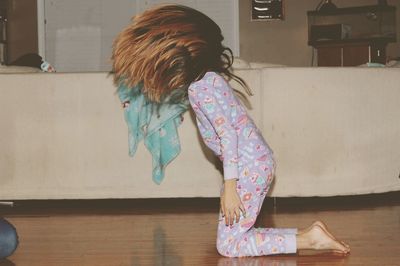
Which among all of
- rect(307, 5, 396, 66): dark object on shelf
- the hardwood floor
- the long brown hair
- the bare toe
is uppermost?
rect(307, 5, 396, 66): dark object on shelf

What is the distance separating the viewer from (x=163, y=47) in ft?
5.96

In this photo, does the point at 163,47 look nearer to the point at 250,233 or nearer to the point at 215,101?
the point at 215,101

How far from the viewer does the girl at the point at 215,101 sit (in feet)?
5.99

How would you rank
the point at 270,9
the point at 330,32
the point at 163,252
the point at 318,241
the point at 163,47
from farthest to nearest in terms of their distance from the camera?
the point at 270,9 → the point at 330,32 → the point at 163,252 → the point at 318,241 → the point at 163,47

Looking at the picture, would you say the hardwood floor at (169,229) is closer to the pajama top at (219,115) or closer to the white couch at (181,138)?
the white couch at (181,138)

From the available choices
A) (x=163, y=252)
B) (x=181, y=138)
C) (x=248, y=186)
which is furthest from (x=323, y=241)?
(x=181, y=138)

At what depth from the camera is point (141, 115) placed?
313cm

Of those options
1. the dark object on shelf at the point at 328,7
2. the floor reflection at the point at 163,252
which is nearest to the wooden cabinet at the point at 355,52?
the dark object on shelf at the point at 328,7

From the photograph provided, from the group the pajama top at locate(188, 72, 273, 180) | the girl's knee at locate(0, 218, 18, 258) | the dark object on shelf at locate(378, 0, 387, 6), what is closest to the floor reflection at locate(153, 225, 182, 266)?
the pajama top at locate(188, 72, 273, 180)

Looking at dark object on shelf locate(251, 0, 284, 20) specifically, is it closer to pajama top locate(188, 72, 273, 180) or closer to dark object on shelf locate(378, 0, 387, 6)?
dark object on shelf locate(378, 0, 387, 6)

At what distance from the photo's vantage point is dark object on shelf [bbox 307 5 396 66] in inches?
275

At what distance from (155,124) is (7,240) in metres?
1.23

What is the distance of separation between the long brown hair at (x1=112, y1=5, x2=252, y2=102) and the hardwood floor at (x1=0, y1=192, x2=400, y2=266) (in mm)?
547

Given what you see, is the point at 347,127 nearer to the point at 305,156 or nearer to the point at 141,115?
the point at 305,156
